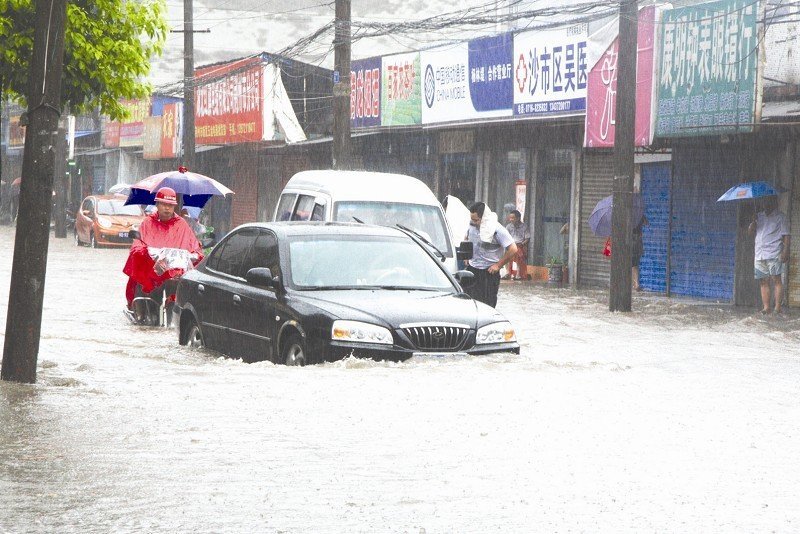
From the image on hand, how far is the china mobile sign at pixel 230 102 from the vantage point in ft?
121

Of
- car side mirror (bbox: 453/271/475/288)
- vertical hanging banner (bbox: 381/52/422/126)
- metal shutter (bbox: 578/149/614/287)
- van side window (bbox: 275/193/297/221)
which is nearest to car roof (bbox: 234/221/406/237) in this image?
car side mirror (bbox: 453/271/475/288)

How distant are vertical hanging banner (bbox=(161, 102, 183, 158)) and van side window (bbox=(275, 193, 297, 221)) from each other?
2678cm

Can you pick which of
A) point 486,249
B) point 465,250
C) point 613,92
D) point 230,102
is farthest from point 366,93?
point 465,250

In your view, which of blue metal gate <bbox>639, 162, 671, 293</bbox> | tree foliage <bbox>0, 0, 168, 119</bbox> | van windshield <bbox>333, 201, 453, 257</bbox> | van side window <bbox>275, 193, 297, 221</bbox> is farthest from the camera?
blue metal gate <bbox>639, 162, 671, 293</bbox>

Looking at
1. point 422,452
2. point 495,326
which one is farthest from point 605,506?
point 495,326

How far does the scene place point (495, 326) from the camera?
1055 centimetres

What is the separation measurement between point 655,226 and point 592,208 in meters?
1.98

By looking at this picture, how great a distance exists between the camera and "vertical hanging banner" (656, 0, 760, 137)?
18609 mm

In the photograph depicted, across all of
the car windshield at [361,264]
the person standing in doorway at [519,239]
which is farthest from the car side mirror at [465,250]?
the person standing in doorway at [519,239]

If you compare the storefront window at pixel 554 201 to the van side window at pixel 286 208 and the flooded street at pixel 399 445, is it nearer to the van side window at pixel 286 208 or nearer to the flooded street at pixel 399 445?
the van side window at pixel 286 208

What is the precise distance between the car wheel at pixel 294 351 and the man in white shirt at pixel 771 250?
32.5 feet

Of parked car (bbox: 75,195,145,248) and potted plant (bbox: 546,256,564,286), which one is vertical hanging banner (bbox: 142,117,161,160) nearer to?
parked car (bbox: 75,195,145,248)

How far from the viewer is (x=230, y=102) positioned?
130 ft

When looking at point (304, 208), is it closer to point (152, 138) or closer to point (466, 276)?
point (466, 276)
